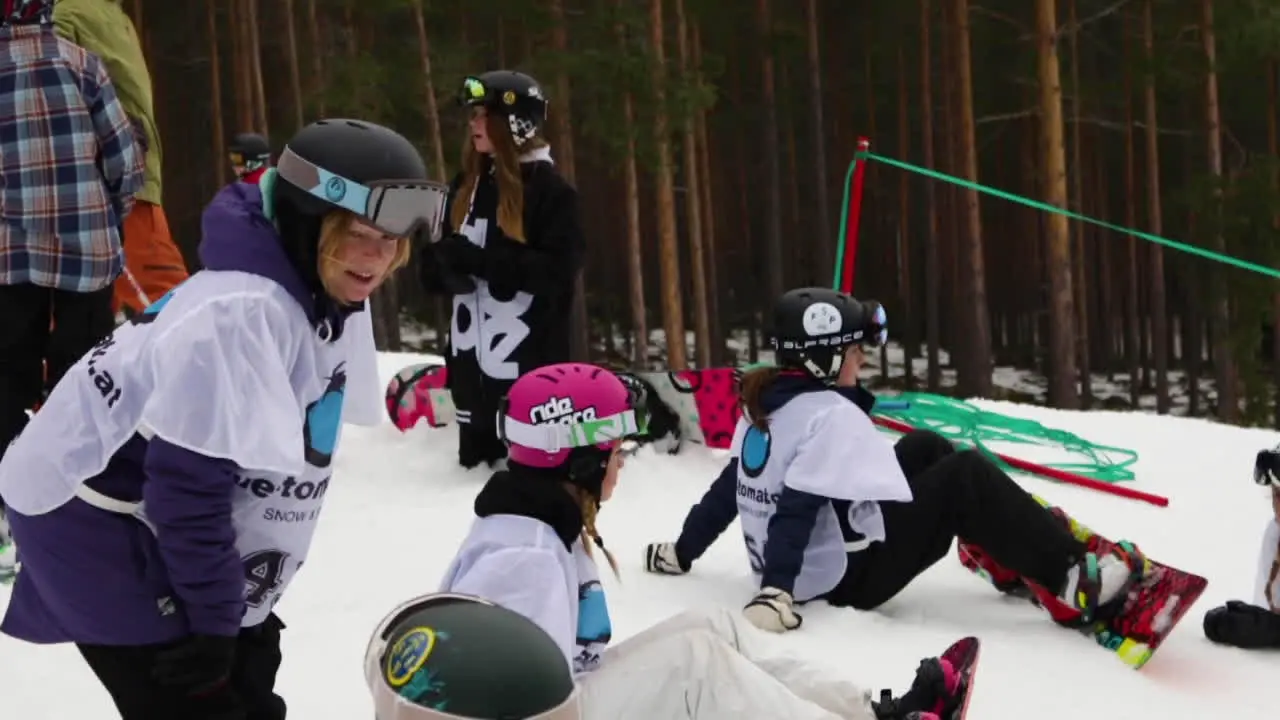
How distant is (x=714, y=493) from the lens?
169 inches

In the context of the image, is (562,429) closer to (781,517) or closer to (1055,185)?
(781,517)

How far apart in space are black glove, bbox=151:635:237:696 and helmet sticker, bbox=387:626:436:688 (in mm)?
911

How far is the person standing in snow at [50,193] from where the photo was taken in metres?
3.36

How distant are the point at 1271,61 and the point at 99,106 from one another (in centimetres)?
2021

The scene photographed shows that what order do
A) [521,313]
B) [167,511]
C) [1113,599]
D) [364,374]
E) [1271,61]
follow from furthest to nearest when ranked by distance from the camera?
[1271,61]
[521,313]
[1113,599]
[364,374]
[167,511]

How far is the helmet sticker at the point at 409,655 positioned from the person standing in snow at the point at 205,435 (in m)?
0.81

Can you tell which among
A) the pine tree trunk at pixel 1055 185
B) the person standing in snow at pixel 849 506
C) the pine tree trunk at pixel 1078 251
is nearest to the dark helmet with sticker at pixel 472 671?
the person standing in snow at pixel 849 506

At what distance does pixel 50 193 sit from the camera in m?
3.40

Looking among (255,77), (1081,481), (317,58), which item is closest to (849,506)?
(1081,481)

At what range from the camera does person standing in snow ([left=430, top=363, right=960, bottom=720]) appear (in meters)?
2.38

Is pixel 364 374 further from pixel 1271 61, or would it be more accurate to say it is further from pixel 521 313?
pixel 1271 61

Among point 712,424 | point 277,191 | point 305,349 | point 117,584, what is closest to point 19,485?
point 117,584

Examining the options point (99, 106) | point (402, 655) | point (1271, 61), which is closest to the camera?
point (402, 655)

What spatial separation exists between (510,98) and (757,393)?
68.1 inches
